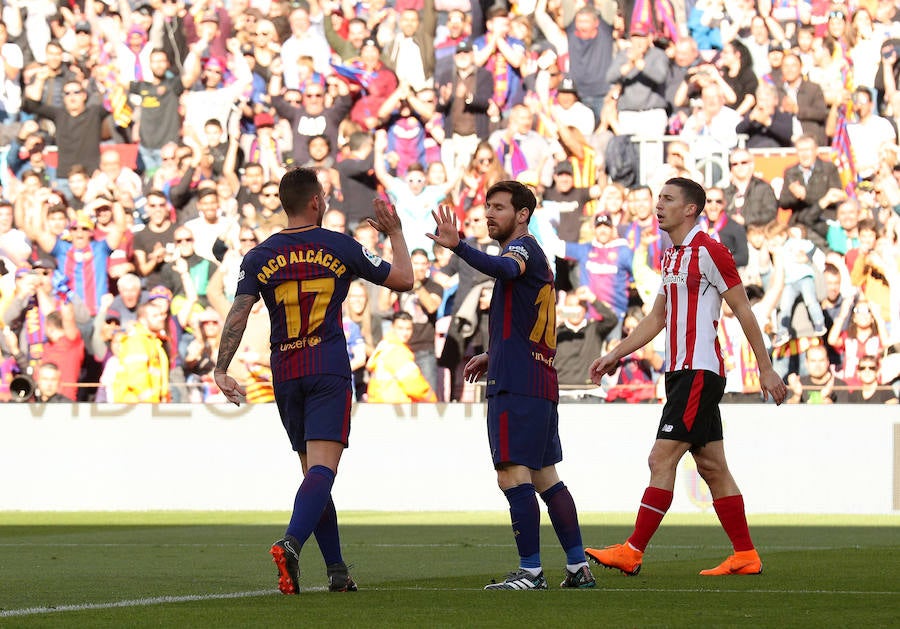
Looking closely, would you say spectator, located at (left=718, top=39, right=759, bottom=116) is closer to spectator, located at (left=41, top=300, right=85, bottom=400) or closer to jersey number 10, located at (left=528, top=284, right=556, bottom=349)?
spectator, located at (left=41, top=300, right=85, bottom=400)

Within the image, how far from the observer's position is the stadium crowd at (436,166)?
17391 millimetres

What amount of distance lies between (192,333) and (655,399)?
5469 mm

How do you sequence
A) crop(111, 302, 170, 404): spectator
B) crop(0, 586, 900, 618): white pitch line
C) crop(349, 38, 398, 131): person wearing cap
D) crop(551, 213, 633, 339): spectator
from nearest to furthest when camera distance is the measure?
1. crop(0, 586, 900, 618): white pitch line
2. crop(111, 302, 170, 404): spectator
3. crop(551, 213, 633, 339): spectator
4. crop(349, 38, 398, 131): person wearing cap

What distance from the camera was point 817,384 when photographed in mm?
16719

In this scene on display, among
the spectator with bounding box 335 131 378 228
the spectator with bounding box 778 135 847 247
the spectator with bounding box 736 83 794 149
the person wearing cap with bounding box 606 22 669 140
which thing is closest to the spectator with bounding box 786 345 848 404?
the spectator with bounding box 778 135 847 247

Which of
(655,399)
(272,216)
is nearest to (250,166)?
(272,216)

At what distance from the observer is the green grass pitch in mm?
5898

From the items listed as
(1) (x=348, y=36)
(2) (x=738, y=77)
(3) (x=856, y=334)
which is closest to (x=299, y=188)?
(3) (x=856, y=334)

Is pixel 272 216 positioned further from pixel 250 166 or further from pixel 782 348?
pixel 782 348

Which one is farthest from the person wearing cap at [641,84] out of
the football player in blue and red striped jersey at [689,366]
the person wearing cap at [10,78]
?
the football player in blue and red striped jersey at [689,366]

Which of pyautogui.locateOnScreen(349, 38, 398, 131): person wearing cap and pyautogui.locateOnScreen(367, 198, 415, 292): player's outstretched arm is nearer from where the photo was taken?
pyautogui.locateOnScreen(367, 198, 415, 292): player's outstretched arm

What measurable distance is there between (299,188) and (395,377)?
33.4 ft

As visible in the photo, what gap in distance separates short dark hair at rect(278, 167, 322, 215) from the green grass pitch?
1771mm

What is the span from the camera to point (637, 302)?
17594 millimetres
